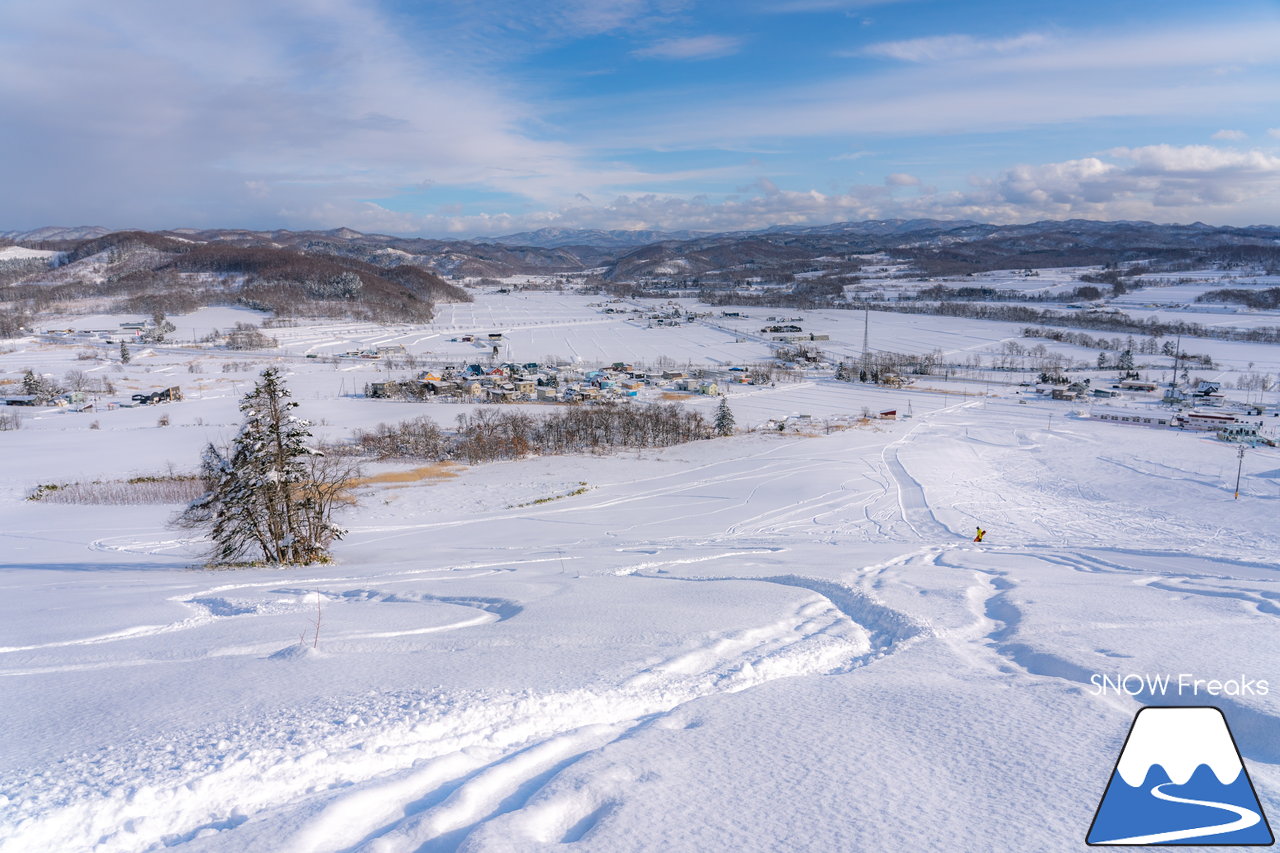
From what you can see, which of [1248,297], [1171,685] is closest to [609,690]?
[1171,685]

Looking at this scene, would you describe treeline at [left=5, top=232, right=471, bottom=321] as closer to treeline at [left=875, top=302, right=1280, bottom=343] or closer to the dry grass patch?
the dry grass patch

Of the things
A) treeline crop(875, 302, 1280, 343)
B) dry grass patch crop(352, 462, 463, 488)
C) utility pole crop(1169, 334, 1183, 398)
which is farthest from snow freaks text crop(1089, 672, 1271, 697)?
treeline crop(875, 302, 1280, 343)

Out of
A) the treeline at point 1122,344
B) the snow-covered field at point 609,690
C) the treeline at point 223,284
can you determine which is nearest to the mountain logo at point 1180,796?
the snow-covered field at point 609,690

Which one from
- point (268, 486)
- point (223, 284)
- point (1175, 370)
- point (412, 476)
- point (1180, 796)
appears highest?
point (223, 284)

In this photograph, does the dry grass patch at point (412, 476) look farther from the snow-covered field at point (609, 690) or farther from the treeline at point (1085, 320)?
the treeline at point (1085, 320)

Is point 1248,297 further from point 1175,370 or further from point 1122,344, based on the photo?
point 1175,370

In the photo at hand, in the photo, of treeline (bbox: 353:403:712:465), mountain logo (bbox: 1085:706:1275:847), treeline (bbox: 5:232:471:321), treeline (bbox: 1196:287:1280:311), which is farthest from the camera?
treeline (bbox: 5:232:471:321)

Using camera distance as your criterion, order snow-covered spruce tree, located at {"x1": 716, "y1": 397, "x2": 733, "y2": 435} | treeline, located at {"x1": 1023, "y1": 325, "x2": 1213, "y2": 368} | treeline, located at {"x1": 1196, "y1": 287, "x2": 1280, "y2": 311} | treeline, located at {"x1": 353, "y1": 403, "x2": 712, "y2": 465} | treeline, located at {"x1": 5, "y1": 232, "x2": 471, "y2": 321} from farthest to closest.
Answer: treeline, located at {"x1": 5, "y1": 232, "x2": 471, "y2": 321}, treeline, located at {"x1": 1196, "y1": 287, "x2": 1280, "y2": 311}, treeline, located at {"x1": 1023, "y1": 325, "x2": 1213, "y2": 368}, snow-covered spruce tree, located at {"x1": 716, "y1": 397, "x2": 733, "y2": 435}, treeline, located at {"x1": 353, "y1": 403, "x2": 712, "y2": 465}
